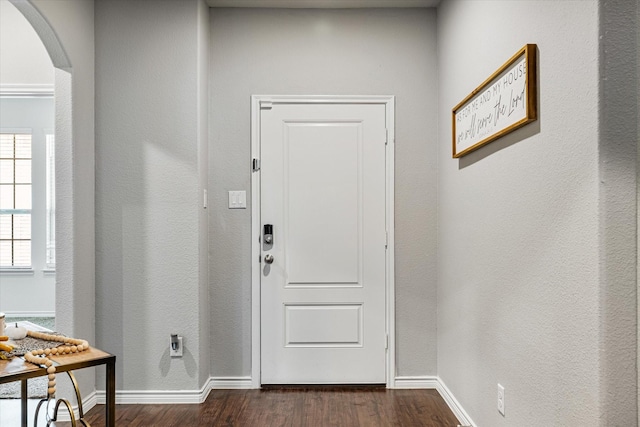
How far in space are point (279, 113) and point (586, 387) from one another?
8.27 feet

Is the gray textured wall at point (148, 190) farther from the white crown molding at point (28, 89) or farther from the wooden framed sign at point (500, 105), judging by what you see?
the wooden framed sign at point (500, 105)

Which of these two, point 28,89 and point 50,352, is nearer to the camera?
point 50,352

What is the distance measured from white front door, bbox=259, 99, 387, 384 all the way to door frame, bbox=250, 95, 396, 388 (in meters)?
0.03

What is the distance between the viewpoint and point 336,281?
11.6 ft

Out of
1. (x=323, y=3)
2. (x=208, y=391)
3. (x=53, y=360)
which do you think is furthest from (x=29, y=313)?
(x=53, y=360)

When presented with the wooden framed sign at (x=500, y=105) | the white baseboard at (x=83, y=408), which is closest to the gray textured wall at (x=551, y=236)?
the wooden framed sign at (x=500, y=105)

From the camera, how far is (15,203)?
5.73 meters

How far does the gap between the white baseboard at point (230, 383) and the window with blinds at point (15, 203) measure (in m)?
3.28

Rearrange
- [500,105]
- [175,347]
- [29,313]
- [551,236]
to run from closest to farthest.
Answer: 1. [551,236]
2. [500,105]
3. [175,347]
4. [29,313]

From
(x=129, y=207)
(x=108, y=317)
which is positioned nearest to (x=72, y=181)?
(x=129, y=207)

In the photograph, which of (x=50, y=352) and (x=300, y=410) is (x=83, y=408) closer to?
(x=300, y=410)

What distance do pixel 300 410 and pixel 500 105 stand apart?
6.56ft

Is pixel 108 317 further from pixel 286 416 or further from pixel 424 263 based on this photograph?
pixel 424 263

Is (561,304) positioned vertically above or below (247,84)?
below
